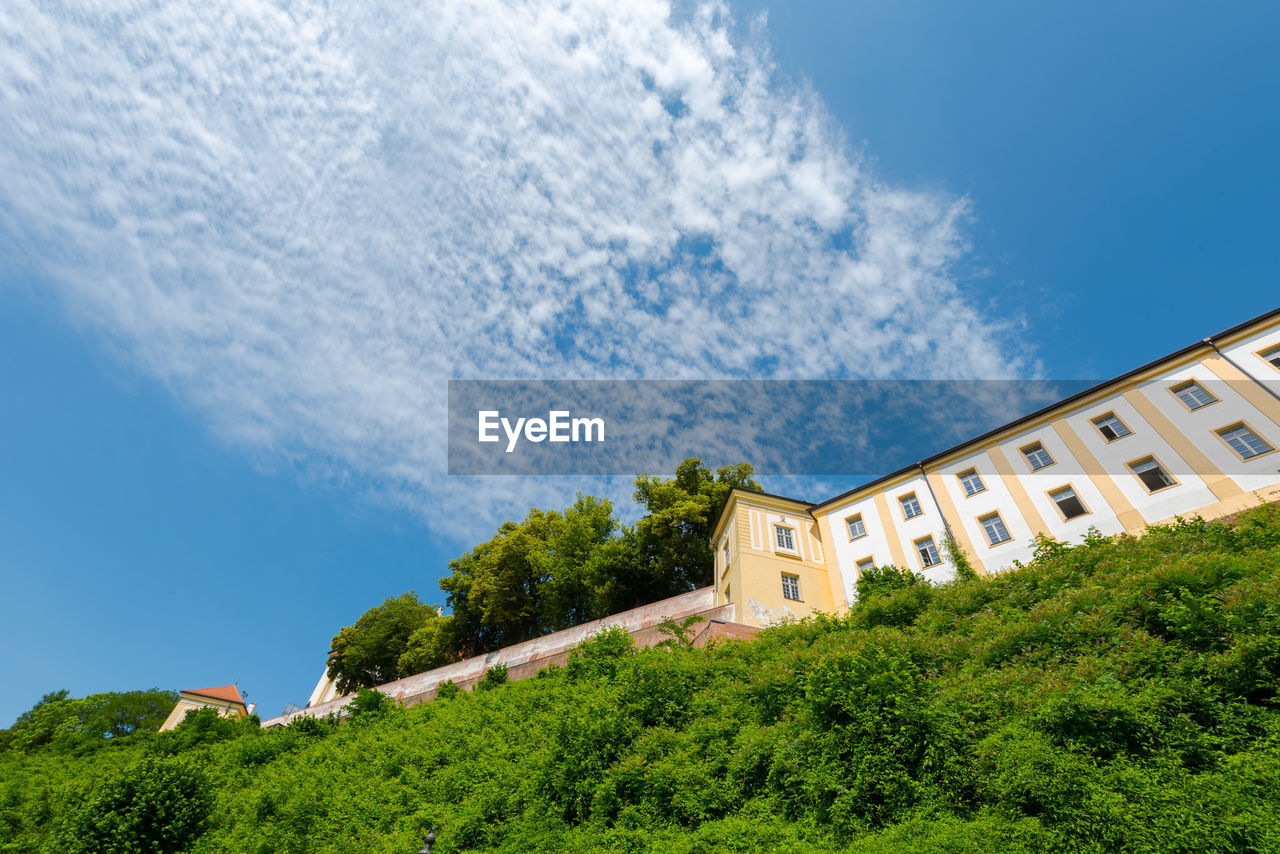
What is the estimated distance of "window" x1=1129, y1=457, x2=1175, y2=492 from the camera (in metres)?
24.2

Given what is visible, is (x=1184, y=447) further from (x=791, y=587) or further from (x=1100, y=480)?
(x=791, y=587)

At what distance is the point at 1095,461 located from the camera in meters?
26.5

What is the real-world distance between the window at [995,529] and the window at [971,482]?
5.08 ft

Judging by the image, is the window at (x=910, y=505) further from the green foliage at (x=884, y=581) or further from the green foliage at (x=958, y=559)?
the green foliage at (x=884, y=581)

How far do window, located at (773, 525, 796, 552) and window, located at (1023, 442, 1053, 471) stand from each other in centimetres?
1194

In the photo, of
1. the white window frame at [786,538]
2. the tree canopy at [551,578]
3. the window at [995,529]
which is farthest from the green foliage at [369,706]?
the window at [995,529]

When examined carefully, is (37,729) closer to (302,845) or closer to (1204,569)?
(302,845)

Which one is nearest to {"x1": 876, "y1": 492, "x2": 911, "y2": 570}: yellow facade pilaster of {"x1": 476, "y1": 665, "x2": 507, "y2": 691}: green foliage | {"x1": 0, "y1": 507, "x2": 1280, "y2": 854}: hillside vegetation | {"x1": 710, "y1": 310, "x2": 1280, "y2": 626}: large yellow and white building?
{"x1": 710, "y1": 310, "x2": 1280, "y2": 626}: large yellow and white building

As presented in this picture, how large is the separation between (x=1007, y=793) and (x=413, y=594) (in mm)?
46619

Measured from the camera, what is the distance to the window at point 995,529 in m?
27.5

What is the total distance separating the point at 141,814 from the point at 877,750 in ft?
59.9

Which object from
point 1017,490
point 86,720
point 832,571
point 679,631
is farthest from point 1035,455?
point 86,720

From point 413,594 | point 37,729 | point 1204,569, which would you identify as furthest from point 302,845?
point 37,729

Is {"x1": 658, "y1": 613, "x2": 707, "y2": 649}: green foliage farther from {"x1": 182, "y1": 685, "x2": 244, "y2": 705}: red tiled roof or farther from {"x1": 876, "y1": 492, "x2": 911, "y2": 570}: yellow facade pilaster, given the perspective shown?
{"x1": 182, "y1": 685, "x2": 244, "y2": 705}: red tiled roof
